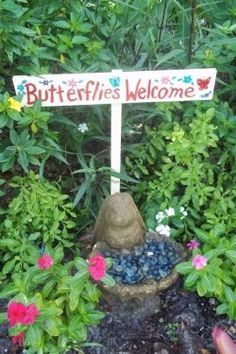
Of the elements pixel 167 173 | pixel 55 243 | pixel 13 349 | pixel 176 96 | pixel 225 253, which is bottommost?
pixel 13 349

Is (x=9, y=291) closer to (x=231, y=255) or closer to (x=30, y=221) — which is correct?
(x=30, y=221)

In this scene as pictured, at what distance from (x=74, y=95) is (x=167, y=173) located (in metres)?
0.49

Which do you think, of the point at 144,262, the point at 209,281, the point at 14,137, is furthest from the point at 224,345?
the point at 14,137

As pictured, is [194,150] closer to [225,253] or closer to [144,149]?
[144,149]


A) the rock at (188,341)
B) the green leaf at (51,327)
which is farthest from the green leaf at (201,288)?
the green leaf at (51,327)

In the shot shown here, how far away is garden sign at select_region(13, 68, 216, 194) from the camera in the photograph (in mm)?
1782

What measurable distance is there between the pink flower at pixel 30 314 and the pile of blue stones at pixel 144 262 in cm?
37

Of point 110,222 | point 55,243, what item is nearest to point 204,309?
point 110,222

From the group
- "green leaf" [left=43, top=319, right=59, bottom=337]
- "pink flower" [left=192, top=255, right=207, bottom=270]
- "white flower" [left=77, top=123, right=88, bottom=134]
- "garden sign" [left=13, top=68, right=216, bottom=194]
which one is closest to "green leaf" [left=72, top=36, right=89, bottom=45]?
"garden sign" [left=13, top=68, right=216, bottom=194]

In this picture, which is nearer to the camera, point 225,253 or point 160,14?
point 225,253

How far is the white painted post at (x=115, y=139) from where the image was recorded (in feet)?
6.20

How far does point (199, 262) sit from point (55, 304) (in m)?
0.48

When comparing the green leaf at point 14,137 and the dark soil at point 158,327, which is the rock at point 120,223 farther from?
the green leaf at point 14,137

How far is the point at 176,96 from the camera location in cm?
189
